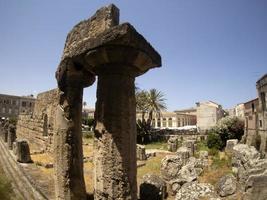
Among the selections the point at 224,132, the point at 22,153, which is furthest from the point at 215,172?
the point at 224,132

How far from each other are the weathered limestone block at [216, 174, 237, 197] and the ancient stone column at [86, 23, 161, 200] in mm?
4784

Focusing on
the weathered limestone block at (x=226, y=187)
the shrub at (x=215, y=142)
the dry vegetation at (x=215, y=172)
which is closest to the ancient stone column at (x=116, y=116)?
the weathered limestone block at (x=226, y=187)

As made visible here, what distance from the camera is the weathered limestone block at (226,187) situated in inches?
307

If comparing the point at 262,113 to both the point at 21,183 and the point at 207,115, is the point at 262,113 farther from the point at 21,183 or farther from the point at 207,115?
the point at 207,115

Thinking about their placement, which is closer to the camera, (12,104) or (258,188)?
(258,188)

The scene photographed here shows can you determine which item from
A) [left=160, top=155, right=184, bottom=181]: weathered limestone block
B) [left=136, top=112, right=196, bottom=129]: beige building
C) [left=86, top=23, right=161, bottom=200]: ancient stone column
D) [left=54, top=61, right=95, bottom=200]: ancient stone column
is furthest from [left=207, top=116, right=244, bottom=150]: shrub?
[left=136, top=112, right=196, bottom=129]: beige building

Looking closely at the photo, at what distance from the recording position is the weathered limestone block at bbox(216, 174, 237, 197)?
307 inches

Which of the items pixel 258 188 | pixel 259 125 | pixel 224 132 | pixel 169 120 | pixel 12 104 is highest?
pixel 12 104

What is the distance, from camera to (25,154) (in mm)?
11703

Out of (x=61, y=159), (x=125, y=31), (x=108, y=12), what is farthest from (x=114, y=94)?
(x=61, y=159)

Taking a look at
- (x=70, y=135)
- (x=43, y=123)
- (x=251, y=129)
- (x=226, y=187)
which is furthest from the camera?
(x=251, y=129)

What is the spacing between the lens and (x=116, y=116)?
3.91m

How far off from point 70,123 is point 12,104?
7332cm

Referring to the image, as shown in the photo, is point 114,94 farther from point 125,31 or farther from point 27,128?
point 27,128
